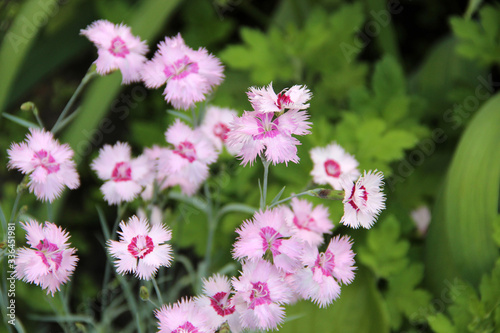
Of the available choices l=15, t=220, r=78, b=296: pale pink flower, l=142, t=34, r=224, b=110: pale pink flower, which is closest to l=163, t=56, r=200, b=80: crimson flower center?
l=142, t=34, r=224, b=110: pale pink flower

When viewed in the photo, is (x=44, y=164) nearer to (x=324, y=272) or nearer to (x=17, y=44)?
(x=324, y=272)

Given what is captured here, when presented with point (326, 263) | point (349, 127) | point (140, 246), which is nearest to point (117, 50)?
point (140, 246)

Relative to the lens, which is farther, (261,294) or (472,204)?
(472,204)

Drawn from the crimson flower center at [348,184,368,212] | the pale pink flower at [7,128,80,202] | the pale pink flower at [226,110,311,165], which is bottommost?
the pale pink flower at [7,128,80,202]

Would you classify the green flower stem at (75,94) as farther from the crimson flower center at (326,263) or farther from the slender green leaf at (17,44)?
the slender green leaf at (17,44)

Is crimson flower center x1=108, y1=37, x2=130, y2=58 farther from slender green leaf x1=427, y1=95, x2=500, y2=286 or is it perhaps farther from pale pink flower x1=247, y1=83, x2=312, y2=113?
slender green leaf x1=427, y1=95, x2=500, y2=286
